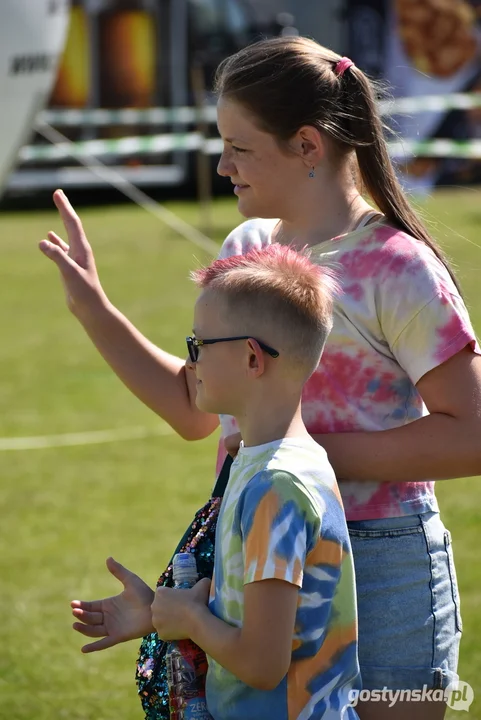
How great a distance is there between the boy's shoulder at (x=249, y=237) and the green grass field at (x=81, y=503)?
13 cm

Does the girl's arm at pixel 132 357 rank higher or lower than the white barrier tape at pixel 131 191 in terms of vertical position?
lower

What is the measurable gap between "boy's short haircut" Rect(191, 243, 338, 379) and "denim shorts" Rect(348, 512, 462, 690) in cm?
39

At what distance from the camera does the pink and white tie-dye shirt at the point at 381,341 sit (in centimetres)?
217

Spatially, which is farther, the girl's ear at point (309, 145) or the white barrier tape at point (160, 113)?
the white barrier tape at point (160, 113)

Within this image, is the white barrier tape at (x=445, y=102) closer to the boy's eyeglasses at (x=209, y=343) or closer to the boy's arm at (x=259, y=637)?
the boy's eyeglasses at (x=209, y=343)

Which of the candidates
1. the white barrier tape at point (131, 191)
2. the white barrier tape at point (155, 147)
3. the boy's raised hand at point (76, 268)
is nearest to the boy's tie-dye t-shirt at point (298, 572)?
the boy's raised hand at point (76, 268)

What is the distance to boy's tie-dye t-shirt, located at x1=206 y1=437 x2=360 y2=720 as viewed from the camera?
1.92 m

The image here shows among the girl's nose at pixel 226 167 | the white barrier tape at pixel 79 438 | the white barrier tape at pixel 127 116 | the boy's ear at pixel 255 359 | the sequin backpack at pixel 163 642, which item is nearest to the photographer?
the boy's ear at pixel 255 359

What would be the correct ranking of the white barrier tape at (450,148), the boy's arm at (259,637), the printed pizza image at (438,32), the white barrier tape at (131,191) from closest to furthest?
the boy's arm at (259,637) < the white barrier tape at (131,191) < the white barrier tape at (450,148) < the printed pizza image at (438,32)

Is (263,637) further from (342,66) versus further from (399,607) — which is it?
(342,66)

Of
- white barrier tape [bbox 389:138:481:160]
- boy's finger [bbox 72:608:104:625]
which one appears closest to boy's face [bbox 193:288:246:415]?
boy's finger [bbox 72:608:104:625]

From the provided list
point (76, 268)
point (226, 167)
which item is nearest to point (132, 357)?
point (76, 268)

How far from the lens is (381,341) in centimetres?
223

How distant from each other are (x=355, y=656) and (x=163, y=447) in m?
→ 5.14
